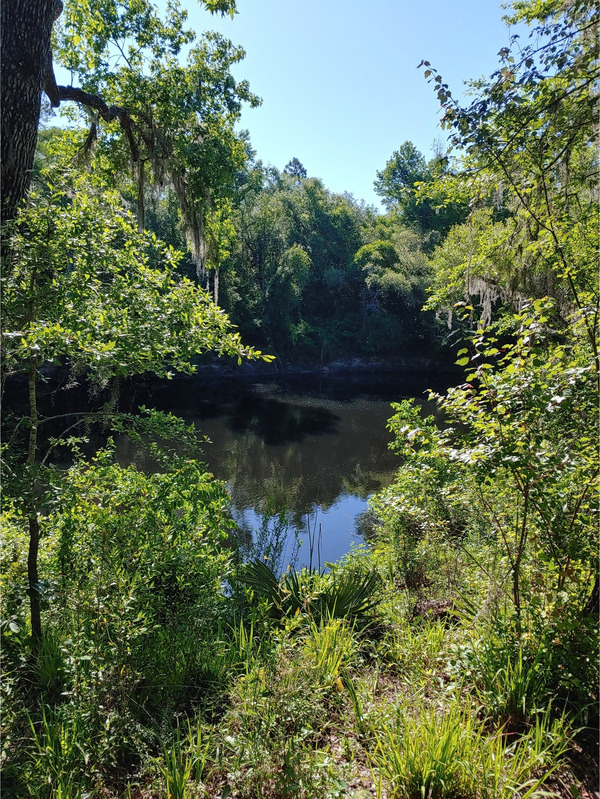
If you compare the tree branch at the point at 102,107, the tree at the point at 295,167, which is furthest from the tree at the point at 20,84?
the tree at the point at 295,167

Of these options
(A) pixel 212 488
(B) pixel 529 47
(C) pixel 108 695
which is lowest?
(C) pixel 108 695

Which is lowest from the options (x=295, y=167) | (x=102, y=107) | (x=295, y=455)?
(x=295, y=455)

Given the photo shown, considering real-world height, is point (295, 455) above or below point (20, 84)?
below

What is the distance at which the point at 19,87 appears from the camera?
326 cm

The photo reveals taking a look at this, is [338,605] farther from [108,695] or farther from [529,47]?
[529,47]

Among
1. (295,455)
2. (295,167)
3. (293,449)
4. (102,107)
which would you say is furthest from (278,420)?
(295,167)

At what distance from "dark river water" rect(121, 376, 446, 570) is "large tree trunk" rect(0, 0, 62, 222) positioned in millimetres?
3559

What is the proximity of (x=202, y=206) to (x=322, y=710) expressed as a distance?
24.4 feet

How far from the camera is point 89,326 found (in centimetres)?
278

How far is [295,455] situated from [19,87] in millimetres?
12768

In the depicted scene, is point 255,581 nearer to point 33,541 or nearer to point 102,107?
point 33,541

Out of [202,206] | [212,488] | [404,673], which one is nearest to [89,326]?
[212,488]

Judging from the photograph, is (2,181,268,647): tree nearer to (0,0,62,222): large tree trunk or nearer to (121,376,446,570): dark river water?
(0,0,62,222): large tree trunk

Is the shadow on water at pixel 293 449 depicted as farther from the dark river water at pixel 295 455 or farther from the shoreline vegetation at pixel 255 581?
the shoreline vegetation at pixel 255 581
